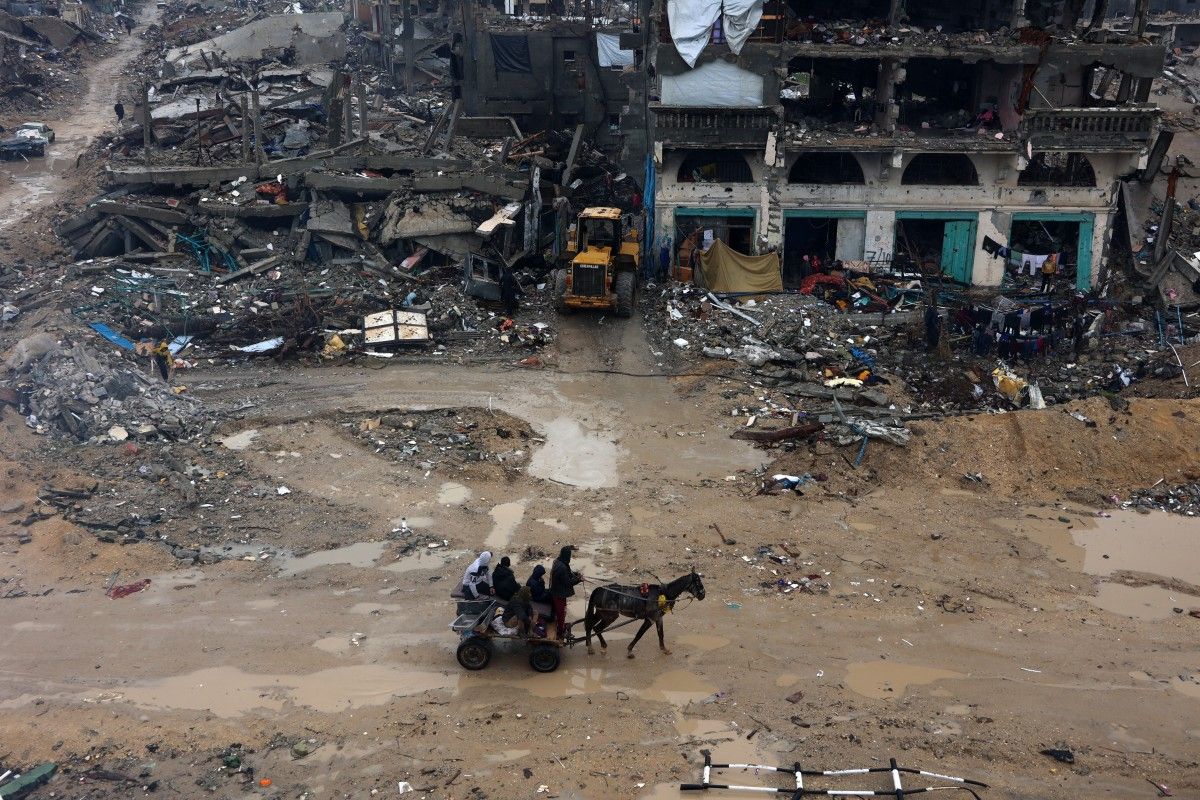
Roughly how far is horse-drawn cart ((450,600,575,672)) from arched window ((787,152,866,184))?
57.1 feet

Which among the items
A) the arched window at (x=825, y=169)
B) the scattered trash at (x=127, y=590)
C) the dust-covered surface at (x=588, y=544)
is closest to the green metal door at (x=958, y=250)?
the arched window at (x=825, y=169)

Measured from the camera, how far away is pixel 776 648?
12.4m

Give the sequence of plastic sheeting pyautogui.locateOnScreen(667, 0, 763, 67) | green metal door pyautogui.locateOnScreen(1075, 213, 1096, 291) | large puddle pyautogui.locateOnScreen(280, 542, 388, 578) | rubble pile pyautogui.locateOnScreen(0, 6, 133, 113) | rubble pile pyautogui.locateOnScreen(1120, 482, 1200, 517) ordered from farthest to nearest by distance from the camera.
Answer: rubble pile pyautogui.locateOnScreen(0, 6, 133, 113) → green metal door pyautogui.locateOnScreen(1075, 213, 1096, 291) → plastic sheeting pyautogui.locateOnScreen(667, 0, 763, 67) → rubble pile pyautogui.locateOnScreen(1120, 482, 1200, 517) → large puddle pyautogui.locateOnScreen(280, 542, 388, 578)

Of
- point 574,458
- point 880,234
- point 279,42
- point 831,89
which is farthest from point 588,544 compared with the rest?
point 279,42

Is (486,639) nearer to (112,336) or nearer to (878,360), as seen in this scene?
(878,360)

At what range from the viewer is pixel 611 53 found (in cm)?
3506

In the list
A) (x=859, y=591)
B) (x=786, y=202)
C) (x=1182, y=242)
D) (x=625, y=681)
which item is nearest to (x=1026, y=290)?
(x=1182, y=242)

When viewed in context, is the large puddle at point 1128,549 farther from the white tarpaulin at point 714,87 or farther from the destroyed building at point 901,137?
the white tarpaulin at point 714,87

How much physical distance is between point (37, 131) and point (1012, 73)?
98.7 ft

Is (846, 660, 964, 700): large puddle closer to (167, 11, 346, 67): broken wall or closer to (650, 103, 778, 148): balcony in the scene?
(650, 103, 778, 148): balcony

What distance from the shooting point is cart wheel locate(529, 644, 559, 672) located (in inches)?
465

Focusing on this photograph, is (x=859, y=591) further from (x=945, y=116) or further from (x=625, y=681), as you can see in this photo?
(x=945, y=116)

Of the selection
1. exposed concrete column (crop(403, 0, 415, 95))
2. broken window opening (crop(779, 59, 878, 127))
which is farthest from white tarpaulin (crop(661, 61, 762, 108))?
exposed concrete column (crop(403, 0, 415, 95))

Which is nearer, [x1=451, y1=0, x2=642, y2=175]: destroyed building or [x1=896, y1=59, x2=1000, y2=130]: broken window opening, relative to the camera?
[x1=896, y1=59, x2=1000, y2=130]: broken window opening
